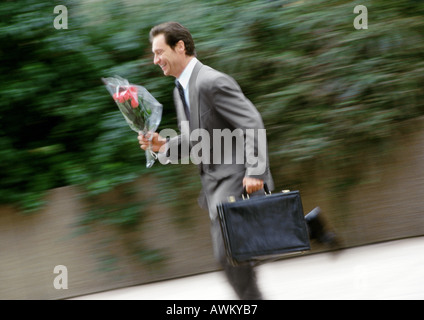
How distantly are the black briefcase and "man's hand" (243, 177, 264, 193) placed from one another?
0.06 meters

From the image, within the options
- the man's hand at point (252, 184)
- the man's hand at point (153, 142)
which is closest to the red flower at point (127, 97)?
the man's hand at point (153, 142)

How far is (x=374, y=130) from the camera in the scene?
5.16m

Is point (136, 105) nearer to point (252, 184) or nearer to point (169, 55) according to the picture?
point (169, 55)

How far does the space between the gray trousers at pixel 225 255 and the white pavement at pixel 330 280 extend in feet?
2.60

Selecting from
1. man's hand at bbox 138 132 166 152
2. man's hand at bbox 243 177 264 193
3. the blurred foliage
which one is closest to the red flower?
man's hand at bbox 138 132 166 152

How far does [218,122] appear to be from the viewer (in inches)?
141

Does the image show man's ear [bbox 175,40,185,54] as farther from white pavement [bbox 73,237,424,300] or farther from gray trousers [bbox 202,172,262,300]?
white pavement [bbox 73,237,424,300]

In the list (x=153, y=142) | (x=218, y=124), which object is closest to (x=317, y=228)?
(x=218, y=124)

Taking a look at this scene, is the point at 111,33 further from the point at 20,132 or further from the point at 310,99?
the point at 310,99

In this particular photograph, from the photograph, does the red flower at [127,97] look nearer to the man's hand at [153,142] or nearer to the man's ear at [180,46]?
the man's hand at [153,142]

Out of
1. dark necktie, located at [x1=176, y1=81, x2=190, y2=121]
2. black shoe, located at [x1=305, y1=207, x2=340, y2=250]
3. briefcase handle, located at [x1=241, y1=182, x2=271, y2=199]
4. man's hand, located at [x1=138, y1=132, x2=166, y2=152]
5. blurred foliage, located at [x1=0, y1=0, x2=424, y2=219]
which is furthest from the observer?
blurred foliage, located at [x1=0, y1=0, x2=424, y2=219]

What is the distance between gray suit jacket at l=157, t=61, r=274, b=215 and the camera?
3.46m

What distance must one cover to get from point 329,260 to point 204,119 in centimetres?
234
